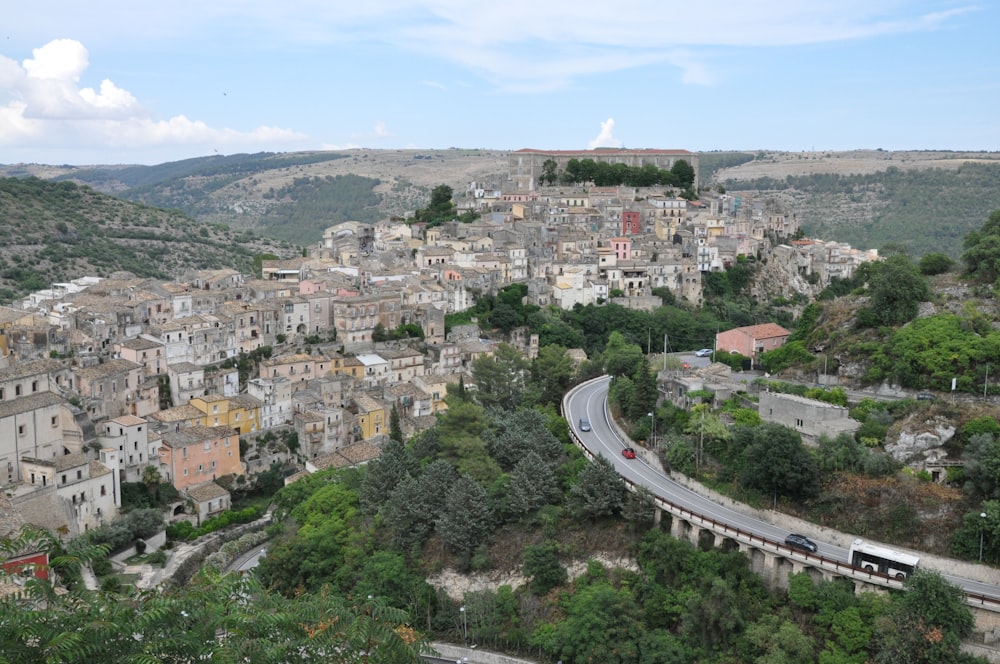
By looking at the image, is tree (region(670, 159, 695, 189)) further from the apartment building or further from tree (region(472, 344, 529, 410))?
the apartment building

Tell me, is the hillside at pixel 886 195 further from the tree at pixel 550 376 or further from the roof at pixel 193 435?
the roof at pixel 193 435

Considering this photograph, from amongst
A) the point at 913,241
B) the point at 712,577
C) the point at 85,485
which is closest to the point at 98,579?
the point at 85,485

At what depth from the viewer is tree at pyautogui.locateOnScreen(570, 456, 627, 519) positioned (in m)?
29.0

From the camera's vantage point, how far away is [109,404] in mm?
41375

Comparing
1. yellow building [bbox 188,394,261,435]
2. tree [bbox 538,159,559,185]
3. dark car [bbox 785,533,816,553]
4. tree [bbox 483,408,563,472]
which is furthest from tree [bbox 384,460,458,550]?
tree [bbox 538,159,559,185]

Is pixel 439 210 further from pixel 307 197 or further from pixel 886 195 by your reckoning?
pixel 307 197

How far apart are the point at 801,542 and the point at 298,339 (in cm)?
3340

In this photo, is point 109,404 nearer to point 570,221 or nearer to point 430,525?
point 430,525

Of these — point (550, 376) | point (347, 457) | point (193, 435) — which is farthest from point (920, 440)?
point (193, 435)

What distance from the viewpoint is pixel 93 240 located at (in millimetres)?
85250

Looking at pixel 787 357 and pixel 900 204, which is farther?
pixel 900 204

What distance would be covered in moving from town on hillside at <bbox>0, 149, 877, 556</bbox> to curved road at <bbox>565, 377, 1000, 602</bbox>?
840cm

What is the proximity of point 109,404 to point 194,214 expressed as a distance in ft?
457

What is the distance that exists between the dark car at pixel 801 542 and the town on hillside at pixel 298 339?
17691 mm
